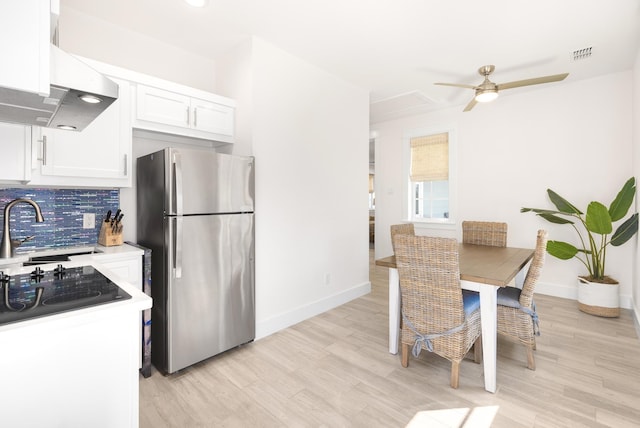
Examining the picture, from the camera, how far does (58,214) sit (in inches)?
92.4

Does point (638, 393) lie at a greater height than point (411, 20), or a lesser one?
lesser

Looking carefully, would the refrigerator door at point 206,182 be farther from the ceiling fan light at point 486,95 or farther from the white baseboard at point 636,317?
the white baseboard at point 636,317

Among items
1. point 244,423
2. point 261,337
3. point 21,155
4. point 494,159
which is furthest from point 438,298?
point 494,159

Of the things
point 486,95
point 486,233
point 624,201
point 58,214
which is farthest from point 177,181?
point 624,201

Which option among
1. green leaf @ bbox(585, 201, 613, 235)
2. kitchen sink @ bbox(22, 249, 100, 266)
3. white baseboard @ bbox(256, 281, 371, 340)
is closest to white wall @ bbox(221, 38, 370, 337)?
white baseboard @ bbox(256, 281, 371, 340)

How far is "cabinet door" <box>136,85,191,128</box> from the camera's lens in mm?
2402

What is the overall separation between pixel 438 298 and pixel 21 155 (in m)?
2.70

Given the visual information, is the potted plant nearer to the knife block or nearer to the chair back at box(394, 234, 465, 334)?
the chair back at box(394, 234, 465, 334)

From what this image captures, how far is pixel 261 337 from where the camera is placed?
2869 mm

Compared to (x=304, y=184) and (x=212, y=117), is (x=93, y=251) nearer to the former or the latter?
(x=212, y=117)

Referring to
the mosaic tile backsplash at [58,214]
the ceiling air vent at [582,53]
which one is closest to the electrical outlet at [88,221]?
the mosaic tile backsplash at [58,214]

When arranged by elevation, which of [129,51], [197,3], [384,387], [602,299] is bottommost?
[384,387]

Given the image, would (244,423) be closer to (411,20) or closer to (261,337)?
(261,337)

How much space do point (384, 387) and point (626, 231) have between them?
10.3 feet
